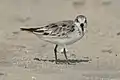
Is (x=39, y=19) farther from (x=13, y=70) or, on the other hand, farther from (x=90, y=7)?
(x=13, y=70)

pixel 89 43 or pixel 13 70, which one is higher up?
pixel 89 43

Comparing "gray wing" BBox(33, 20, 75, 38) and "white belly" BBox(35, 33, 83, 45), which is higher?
"gray wing" BBox(33, 20, 75, 38)

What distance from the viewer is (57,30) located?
6.15ft

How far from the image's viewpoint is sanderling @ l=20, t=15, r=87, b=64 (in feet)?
6.06

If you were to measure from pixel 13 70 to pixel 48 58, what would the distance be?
17 cm

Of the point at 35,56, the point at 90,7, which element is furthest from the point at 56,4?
the point at 35,56

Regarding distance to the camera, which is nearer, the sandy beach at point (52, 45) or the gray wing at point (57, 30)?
the sandy beach at point (52, 45)

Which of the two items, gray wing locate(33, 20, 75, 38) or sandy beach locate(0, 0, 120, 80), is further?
gray wing locate(33, 20, 75, 38)

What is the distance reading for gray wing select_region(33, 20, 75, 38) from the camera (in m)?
1.85

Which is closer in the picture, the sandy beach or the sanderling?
the sandy beach

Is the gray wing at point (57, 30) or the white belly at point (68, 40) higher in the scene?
the gray wing at point (57, 30)

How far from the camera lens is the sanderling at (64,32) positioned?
185 centimetres

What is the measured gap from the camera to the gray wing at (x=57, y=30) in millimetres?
1852

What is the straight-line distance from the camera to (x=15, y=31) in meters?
2.03
